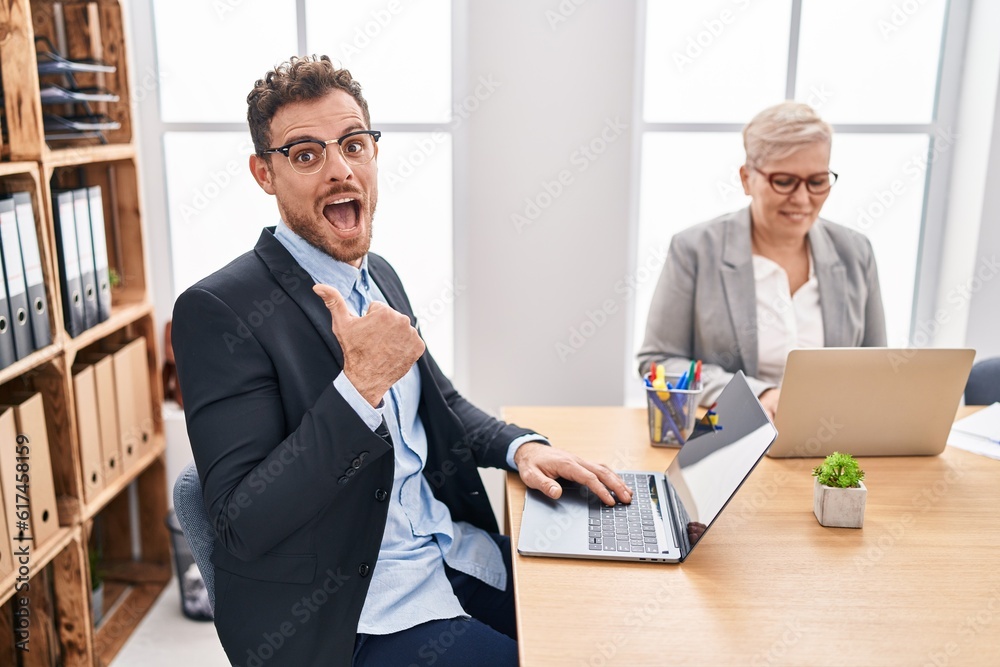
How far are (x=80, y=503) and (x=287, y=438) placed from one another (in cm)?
116

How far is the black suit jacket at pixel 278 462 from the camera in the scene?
3.95 feet

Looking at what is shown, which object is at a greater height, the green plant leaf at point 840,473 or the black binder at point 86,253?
the black binder at point 86,253

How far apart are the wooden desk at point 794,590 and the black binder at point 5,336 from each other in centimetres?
114

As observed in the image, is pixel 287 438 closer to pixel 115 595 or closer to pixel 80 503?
pixel 80 503

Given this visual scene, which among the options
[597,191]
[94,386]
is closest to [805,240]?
[597,191]

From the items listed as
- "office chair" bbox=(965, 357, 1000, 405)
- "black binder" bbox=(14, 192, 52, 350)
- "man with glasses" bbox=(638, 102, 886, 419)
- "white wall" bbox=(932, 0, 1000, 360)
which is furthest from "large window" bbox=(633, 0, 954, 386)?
"black binder" bbox=(14, 192, 52, 350)

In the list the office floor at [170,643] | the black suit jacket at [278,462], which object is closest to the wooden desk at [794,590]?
the black suit jacket at [278,462]

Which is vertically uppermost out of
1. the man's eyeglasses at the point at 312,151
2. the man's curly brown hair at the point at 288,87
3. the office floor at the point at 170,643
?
the man's curly brown hair at the point at 288,87

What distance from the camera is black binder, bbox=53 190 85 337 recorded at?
2.01 metres

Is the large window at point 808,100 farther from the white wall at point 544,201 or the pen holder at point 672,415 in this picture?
the pen holder at point 672,415

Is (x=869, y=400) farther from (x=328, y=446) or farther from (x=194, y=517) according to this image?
Result: (x=194, y=517)

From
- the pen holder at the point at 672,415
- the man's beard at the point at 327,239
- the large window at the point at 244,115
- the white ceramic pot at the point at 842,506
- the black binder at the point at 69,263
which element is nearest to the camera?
the white ceramic pot at the point at 842,506

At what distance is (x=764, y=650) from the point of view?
1046mm

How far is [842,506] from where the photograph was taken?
1.37 m
